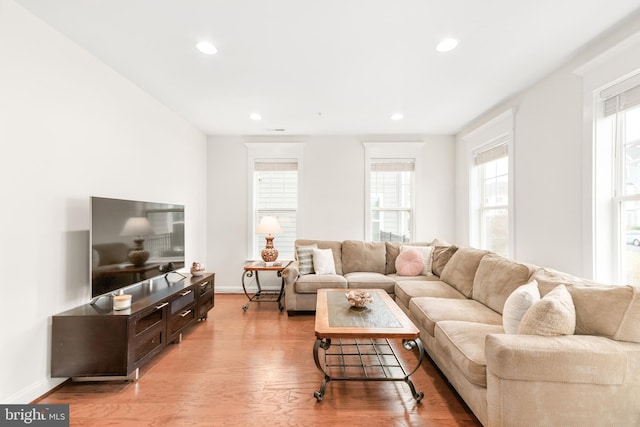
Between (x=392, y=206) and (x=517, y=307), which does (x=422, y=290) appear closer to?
(x=517, y=307)

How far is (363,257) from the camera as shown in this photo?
4.30m

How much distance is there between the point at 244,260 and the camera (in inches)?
190

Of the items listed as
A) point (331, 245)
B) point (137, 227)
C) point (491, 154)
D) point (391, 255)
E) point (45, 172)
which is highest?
point (491, 154)

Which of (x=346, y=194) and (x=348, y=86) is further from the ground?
(x=348, y=86)

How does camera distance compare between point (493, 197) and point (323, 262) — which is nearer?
point (493, 197)

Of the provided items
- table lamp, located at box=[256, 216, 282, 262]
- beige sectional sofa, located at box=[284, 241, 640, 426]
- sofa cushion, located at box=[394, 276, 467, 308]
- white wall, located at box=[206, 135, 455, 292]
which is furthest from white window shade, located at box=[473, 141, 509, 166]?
table lamp, located at box=[256, 216, 282, 262]

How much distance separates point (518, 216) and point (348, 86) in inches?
93.1

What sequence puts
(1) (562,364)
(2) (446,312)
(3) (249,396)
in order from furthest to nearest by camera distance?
(2) (446,312)
(3) (249,396)
(1) (562,364)

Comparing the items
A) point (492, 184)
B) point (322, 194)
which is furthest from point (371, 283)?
point (492, 184)

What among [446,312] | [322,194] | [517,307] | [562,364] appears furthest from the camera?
[322,194]

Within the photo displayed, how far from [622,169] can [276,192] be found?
13.4 ft

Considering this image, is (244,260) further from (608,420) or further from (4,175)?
(608,420)

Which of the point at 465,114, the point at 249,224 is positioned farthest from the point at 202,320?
the point at 465,114

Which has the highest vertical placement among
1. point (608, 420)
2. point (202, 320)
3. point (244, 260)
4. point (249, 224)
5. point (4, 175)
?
point (4, 175)
